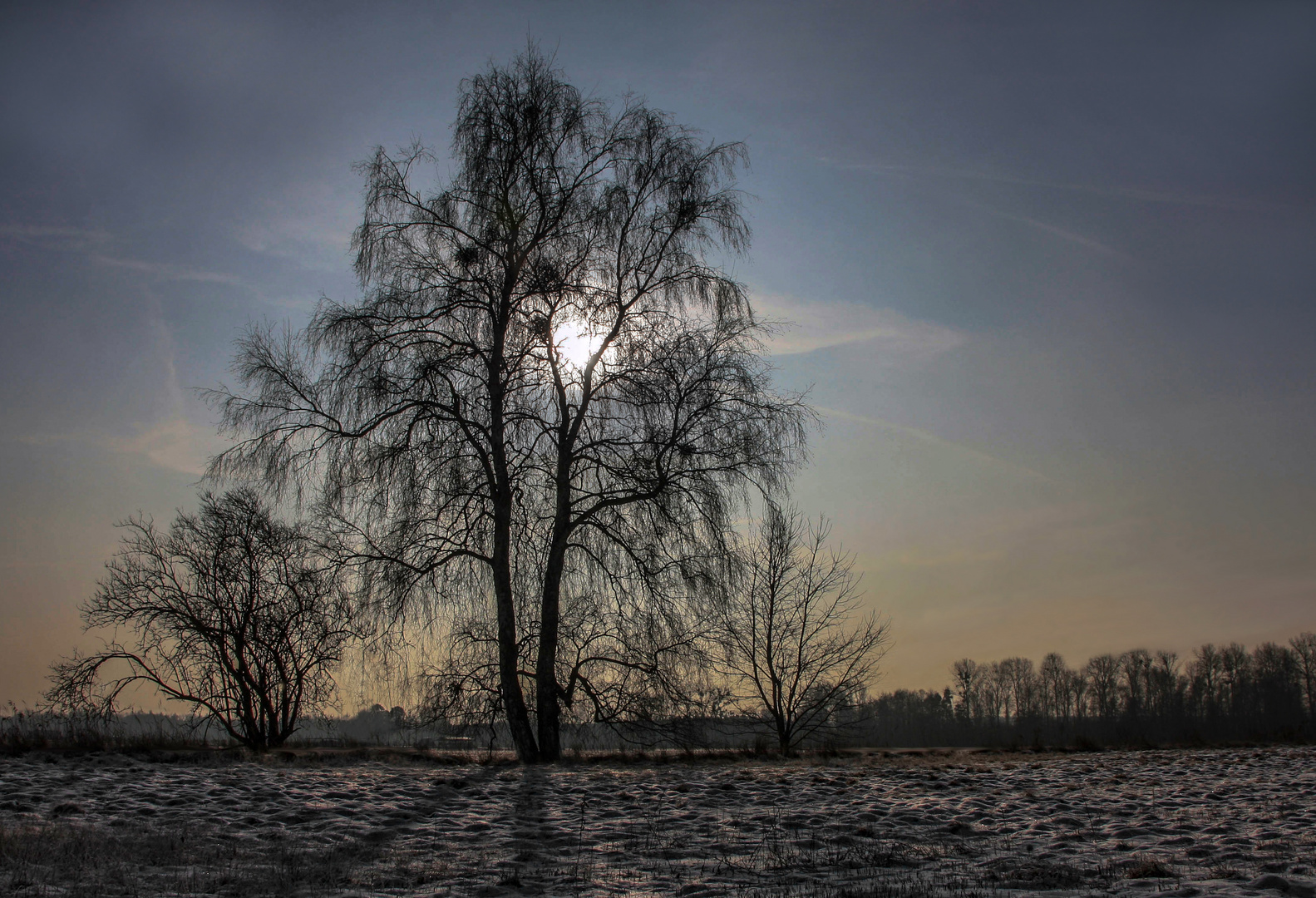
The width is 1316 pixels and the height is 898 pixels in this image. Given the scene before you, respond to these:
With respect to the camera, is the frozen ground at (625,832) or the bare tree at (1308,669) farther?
the bare tree at (1308,669)

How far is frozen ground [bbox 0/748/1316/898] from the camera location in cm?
482

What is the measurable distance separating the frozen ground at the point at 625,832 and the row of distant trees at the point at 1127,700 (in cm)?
6183

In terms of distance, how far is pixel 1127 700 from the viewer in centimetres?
8062

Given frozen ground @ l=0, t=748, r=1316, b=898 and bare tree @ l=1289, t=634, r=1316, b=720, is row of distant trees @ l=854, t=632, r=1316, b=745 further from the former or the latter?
frozen ground @ l=0, t=748, r=1316, b=898

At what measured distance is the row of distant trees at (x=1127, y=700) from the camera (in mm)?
68500

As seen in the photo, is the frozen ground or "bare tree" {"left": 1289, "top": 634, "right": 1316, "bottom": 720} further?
"bare tree" {"left": 1289, "top": 634, "right": 1316, "bottom": 720}

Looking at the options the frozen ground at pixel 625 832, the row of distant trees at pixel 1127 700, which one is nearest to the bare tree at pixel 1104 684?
the row of distant trees at pixel 1127 700

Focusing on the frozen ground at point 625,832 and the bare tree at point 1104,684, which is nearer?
Answer: the frozen ground at point 625,832

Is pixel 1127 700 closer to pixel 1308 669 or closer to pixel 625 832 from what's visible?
pixel 1308 669

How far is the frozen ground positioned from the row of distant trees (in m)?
61.8

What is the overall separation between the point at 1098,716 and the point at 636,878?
9363 cm

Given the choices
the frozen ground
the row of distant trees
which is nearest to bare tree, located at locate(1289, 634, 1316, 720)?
the row of distant trees

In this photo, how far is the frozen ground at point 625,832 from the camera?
15.8 feet

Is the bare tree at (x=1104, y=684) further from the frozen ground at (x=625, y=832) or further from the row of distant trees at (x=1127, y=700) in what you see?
the frozen ground at (x=625, y=832)
